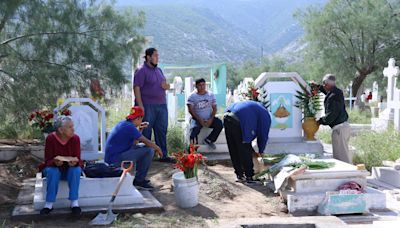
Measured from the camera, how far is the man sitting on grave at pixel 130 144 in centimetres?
578

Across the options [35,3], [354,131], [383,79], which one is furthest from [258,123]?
[383,79]

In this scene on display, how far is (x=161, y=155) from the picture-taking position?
5.79m

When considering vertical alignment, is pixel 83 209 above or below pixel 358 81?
below

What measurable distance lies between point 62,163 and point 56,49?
2.66 meters

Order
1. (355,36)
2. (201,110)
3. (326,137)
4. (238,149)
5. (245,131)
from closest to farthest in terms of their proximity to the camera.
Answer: (245,131), (238,149), (201,110), (326,137), (355,36)

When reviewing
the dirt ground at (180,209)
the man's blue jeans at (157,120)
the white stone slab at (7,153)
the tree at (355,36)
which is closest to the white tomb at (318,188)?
the dirt ground at (180,209)

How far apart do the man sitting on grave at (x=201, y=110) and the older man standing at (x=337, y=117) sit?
1.82 meters

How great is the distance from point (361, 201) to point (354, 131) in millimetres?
8883

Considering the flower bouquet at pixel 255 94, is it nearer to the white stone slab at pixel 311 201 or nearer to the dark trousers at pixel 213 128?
the dark trousers at pixel 213 128

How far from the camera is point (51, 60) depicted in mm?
7215

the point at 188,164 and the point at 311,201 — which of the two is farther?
the point at 311,201

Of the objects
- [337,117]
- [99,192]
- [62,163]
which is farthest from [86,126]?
[337,117]

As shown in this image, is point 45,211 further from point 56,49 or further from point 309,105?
point 309,105

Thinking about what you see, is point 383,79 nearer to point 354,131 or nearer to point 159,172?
point 354,131
